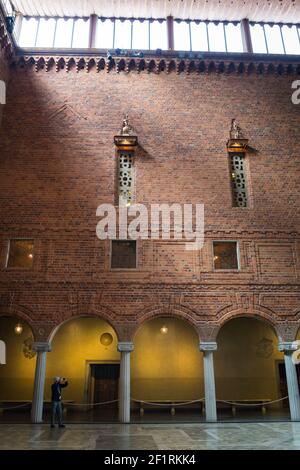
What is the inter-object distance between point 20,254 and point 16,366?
5.41 m

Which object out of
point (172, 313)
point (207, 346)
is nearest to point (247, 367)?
point (207, 346)

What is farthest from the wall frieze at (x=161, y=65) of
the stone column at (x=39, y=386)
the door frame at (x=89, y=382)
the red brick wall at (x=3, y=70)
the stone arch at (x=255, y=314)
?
the door frame at (x=89, y=382)

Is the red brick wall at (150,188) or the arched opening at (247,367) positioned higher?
the red brick wall at (150,188)

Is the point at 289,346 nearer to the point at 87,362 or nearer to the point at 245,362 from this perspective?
the point at 245,362

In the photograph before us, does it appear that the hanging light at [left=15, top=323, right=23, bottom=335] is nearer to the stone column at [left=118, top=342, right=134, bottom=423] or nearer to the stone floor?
the stone floor

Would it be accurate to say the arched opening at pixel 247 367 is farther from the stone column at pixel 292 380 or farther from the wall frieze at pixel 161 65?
the wall frieze at pixel 161 65

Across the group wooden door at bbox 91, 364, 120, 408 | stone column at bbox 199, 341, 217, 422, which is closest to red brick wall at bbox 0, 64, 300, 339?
stone column at bbox 199, 341, 217, 422

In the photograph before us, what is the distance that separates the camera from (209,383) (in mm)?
13289

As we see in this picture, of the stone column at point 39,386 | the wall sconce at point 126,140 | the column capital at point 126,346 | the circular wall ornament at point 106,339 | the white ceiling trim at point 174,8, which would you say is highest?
the white ceiling trim at point 174,8

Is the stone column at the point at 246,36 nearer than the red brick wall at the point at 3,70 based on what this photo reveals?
No

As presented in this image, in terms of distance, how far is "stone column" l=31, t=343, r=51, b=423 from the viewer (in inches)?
499

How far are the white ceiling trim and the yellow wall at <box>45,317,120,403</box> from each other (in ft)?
46.7

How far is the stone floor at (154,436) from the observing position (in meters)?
8.30

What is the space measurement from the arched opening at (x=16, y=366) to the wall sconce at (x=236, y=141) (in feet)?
37.2
